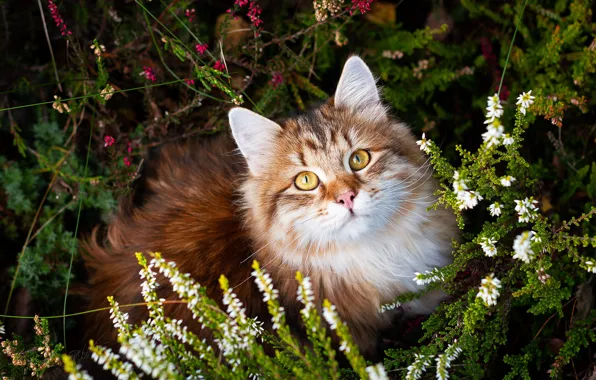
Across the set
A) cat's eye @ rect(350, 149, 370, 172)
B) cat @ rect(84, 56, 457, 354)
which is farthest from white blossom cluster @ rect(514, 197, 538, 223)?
cat's eye @ rect(350, 149, 370, 172)

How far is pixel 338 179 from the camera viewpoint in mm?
1722

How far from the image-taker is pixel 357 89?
6.30 ft

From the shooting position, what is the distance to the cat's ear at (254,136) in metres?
1.81

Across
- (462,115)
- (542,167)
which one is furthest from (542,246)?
(462,115)

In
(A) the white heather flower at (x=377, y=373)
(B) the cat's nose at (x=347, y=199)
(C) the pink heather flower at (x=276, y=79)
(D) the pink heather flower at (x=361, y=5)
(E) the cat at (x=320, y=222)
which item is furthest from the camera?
(C) the pink heather flower at (x=276, y=79)

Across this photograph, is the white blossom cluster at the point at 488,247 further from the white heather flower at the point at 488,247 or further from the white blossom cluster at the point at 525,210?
the white blossom cluster at the point at 525,210

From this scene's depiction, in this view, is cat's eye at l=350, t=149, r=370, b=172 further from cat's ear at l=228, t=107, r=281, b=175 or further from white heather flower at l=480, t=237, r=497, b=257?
white heather flower at l=480, t=237, r=497, b=257

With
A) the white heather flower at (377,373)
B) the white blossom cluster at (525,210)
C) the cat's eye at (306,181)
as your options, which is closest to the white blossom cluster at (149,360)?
the white heather flower at (377,373)

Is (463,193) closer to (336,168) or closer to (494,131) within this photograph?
(494,131)

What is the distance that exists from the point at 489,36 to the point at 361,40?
63 centimetres

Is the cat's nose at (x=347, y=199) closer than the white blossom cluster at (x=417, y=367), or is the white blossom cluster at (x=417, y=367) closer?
the white blossom cluster at (x=417, y=367)

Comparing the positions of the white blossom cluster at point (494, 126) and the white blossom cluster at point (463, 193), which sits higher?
the white blossom cluster at point (494, 126)

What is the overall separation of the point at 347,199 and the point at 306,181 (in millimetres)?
217

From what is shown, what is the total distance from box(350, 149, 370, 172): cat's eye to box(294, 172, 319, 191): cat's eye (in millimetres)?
133
